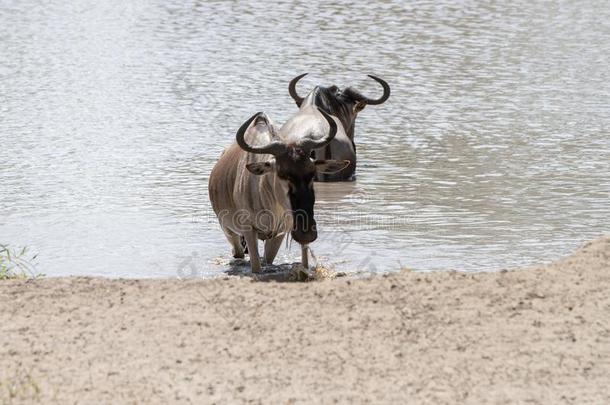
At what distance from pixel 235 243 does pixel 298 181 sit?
151 cm

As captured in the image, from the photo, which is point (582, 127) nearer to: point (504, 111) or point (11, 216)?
point (504, 111)

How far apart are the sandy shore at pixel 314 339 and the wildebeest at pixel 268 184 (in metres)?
1.26

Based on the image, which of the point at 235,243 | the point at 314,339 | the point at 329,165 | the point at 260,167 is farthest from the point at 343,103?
the point at 314,339

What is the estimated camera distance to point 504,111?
58.1ft

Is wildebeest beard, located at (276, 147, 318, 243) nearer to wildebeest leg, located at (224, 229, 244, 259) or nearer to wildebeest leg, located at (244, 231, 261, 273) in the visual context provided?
wildebeest leg, located at (244, 231, 261, 273)

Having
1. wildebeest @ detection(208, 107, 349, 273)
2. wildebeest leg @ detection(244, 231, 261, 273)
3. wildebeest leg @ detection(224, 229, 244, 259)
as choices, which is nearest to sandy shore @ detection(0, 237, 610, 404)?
wildebeest @ detection(208, 107, 349, 273)

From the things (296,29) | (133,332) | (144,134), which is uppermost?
(133,332)

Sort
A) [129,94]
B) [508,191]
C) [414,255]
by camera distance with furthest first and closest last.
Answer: [129,94]
[508,191]
[414,255]

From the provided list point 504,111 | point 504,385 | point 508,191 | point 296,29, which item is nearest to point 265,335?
point 504,385

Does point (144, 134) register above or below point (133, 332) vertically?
below

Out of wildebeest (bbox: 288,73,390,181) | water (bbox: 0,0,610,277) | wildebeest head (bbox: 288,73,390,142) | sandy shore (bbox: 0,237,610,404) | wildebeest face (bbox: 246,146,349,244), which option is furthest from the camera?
wildebeest head (bbox: 288,73,390,142)

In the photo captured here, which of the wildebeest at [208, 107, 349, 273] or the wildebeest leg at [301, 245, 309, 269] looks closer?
the wildebeest at [208, 107, 349, 273]

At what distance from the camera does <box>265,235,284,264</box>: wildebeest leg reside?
402 inches

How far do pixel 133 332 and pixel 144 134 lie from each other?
30.8 ft
